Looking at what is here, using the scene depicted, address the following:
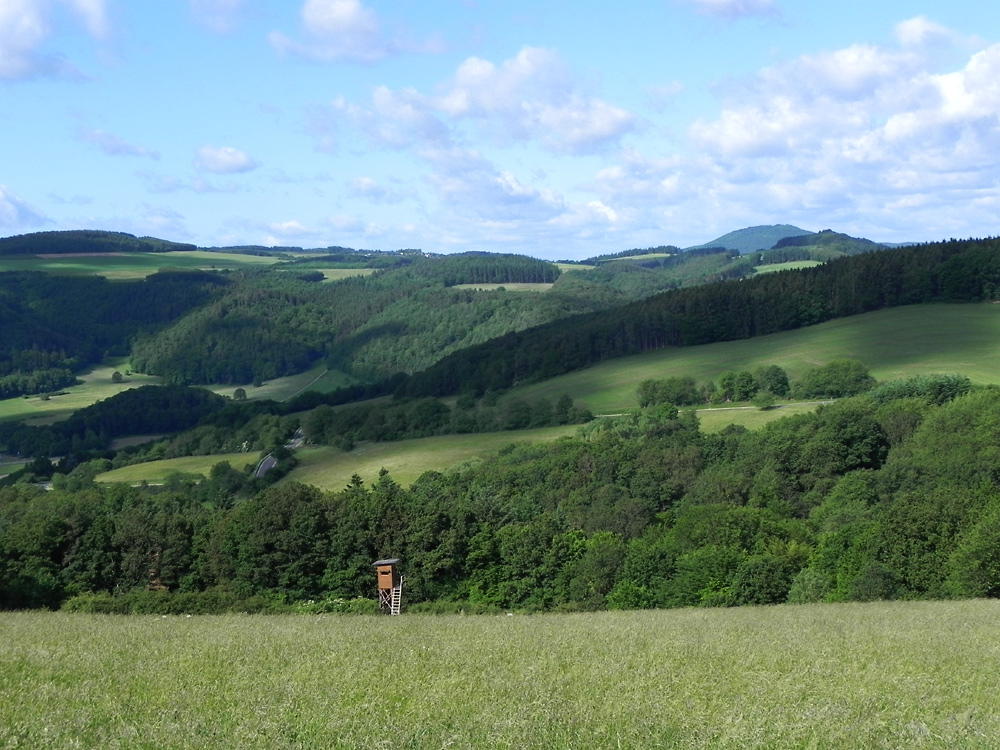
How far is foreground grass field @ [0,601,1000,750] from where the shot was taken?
10070 mm

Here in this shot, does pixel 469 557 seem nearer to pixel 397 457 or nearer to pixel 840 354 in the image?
pixel 397 457

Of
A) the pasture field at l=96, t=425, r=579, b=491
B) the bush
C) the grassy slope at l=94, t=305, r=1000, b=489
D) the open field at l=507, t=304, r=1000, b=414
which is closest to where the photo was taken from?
the pasture field at l=96, t=425, r=579, b=491

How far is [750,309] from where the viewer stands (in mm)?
160625

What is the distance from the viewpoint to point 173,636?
1909cm

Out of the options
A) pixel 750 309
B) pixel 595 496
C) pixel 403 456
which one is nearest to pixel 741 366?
pixel 750 309

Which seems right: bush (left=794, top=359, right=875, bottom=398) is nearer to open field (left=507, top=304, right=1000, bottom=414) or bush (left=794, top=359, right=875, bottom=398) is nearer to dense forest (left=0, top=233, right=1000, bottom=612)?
dense forest (left=0, top=233, right=1000, bottom=612)

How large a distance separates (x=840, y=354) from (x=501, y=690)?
124895 mm

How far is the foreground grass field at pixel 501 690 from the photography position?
10070 millimetres

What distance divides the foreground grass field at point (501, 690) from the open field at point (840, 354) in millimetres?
106293

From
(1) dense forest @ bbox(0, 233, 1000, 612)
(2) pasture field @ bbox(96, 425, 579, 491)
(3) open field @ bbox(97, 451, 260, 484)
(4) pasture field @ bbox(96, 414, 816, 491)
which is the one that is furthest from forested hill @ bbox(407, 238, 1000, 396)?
(3) open field @ bbox(97, 451, 260, 484)

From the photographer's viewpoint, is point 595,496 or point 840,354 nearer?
point 595,496

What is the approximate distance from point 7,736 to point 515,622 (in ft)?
52.7

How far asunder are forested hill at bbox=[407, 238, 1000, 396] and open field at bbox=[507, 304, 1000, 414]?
15.7 ft

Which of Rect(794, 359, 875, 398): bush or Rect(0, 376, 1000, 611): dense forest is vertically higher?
Rect(794, 359, 875, 398): bush
